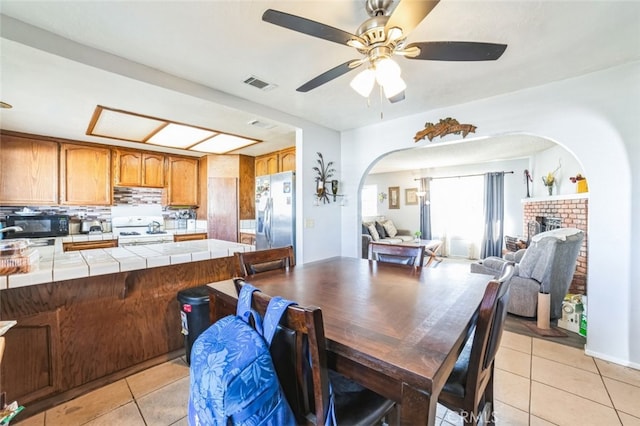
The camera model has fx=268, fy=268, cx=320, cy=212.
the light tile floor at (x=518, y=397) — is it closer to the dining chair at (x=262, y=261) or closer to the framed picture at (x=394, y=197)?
the dining chair at (x=262, y=261)

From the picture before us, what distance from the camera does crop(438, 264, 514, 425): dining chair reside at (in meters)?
0.92

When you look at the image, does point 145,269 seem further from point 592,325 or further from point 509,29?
point 592,325

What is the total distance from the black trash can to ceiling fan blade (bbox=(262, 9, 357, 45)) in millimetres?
1752

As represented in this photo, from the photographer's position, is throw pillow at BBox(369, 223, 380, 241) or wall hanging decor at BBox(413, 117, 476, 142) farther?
throw pillow at BBox(369, 223, 380, 241)

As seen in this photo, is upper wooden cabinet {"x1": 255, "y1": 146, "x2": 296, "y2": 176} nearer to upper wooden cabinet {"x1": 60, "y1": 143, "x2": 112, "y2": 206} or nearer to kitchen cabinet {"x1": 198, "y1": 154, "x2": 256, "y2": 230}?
kitchen cabinet {"x1": 198, "y1": 154, "x2": 256, "y2": 230}

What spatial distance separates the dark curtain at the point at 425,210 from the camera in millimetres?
6955

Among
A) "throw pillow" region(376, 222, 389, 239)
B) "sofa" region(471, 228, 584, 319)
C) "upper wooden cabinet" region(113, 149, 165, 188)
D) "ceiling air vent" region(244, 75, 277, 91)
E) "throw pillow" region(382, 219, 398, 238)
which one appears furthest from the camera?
"throw pillow" region(382, 219, 398, 238)

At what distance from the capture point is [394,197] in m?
7.71

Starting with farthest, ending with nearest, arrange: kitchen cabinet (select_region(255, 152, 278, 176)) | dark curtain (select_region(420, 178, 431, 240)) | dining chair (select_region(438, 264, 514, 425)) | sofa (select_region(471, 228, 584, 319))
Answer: dark curtain (select_region(420, 178, 431, 240)) → kitchen cabinet (select_region(255, 152, 278, 176)) → sofa (select_region(471, 228, 584, 319)) → dining chair (select_region(438, 264, 514, 425))

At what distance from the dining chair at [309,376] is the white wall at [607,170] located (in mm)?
2270

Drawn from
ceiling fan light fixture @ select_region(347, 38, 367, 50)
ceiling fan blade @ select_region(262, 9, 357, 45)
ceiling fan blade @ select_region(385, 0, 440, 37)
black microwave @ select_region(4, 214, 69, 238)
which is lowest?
black microwave @ select_region(4, 214, 69, 238)

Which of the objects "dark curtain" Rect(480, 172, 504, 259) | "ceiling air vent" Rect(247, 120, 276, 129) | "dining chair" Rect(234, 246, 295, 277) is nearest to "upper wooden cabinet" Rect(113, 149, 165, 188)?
"ceiling air vent" Rect(247, 120, 276, 129)

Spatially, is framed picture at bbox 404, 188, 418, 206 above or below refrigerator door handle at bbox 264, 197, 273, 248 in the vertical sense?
above

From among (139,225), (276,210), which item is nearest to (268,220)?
(276,210)
